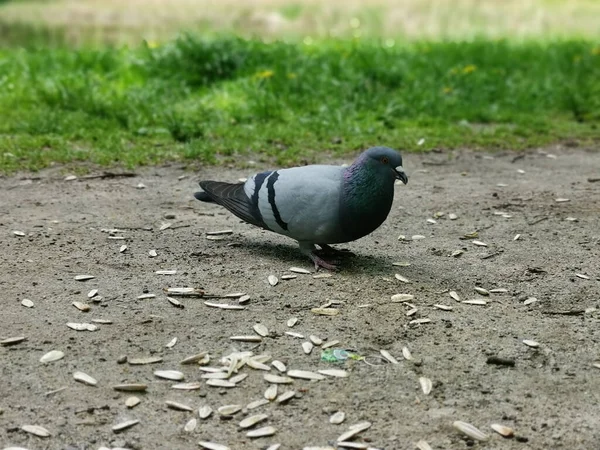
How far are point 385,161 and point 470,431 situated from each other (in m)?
1.63

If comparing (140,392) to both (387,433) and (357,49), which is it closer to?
(387,433)

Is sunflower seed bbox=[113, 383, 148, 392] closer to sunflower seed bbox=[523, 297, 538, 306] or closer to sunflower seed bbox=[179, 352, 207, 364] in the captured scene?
sunflower seed bbox=[179, 352, 207, 364]

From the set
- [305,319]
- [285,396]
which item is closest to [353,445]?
[285,396]

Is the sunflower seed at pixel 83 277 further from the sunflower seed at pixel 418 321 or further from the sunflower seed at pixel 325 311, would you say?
the sunflower seed at pixel 418 321

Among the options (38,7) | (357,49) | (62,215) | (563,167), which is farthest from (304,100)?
(38,7)

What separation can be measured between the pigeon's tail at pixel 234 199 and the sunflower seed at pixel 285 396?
1.43 metres

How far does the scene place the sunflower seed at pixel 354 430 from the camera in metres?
2.96

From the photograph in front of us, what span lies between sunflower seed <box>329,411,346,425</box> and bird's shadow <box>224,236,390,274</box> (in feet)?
4.49

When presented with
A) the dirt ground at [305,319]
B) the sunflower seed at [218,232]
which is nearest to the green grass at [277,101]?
the dirt ground at [305,319]

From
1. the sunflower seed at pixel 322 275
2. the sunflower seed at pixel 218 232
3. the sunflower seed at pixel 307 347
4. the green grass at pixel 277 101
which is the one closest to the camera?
the sunflower seed at pixel 307 347

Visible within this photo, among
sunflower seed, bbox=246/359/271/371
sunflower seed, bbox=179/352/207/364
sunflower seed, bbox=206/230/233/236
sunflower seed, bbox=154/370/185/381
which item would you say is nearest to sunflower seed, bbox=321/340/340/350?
sunflower seed, bbox=246/359/271/371

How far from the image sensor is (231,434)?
2.98m

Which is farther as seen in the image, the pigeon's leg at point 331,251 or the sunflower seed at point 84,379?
the pigeon's leg at point 331,251

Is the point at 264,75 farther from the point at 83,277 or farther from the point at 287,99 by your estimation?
the point at 83,277
